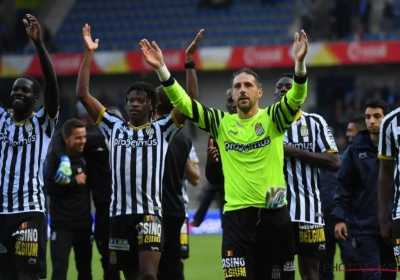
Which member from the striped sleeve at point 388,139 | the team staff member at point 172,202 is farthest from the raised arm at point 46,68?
the striped sleeve at point 388,139

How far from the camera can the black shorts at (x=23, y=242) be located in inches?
314

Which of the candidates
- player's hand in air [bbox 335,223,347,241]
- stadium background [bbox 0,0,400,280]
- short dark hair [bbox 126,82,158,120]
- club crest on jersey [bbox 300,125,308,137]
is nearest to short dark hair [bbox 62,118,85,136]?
short dark hair [bbox 126,82,158,120]

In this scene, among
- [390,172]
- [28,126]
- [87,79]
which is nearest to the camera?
[390,172]

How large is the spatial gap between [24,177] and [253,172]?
2.14 meters

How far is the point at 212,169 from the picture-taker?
9.02 m

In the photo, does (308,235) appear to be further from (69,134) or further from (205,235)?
(205,235)

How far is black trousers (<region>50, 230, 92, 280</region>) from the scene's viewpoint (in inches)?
400

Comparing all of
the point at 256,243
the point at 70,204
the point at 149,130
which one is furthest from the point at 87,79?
the point at 70,204

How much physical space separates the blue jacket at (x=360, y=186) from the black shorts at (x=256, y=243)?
2.09 metres

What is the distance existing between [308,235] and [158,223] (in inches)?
55.6

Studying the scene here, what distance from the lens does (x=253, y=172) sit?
734 cm

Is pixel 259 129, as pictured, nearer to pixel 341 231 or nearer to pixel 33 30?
pixel 33 30

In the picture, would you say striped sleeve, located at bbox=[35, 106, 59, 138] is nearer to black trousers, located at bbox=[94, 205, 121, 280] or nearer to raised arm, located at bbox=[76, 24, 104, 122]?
raised arm, located at bbox=[76, 24, 104, 122]

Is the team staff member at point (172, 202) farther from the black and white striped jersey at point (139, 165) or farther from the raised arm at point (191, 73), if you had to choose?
the raised arm at point (191, 73)
